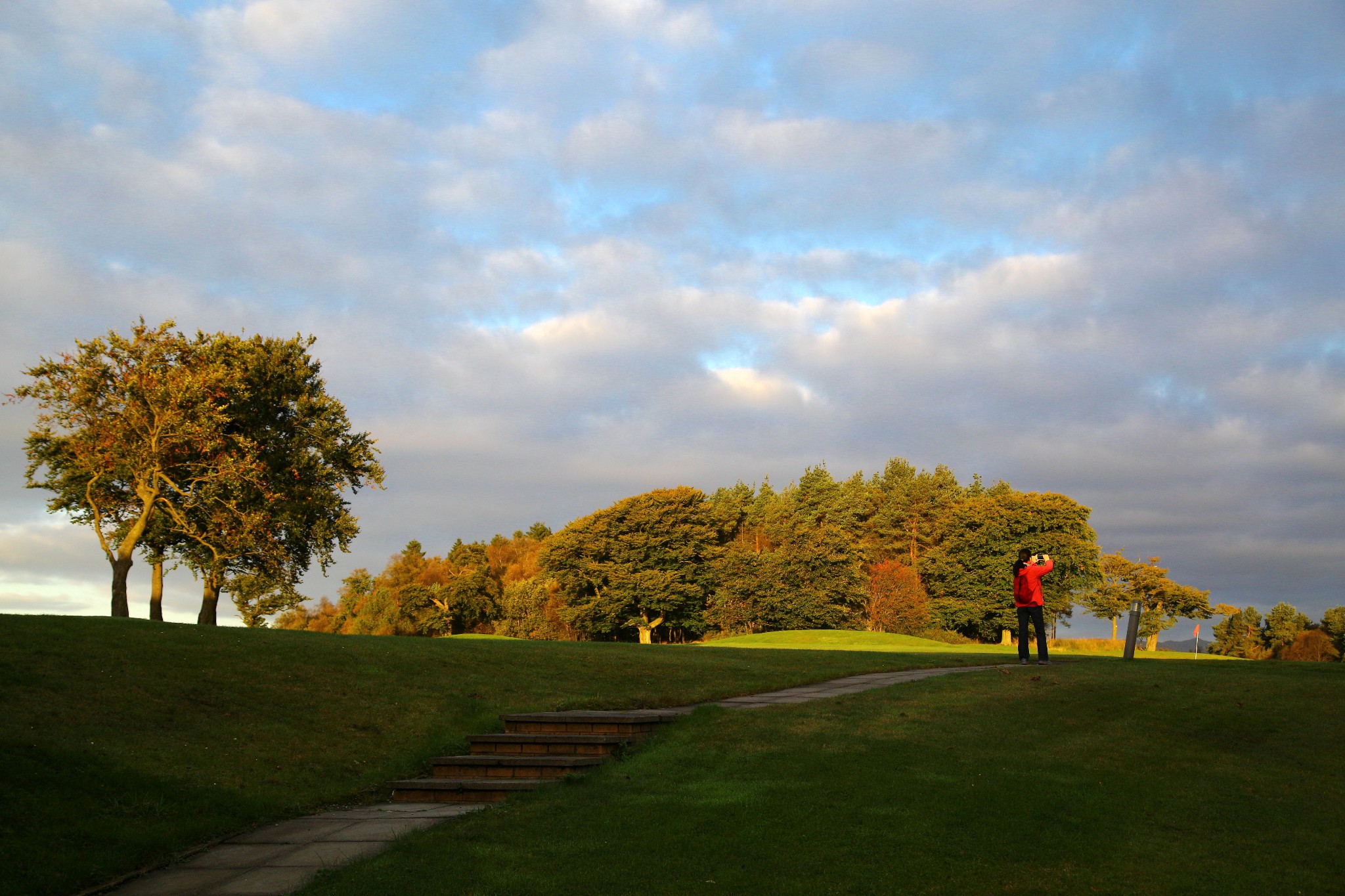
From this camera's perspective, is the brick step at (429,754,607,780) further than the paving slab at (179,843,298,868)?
Yes

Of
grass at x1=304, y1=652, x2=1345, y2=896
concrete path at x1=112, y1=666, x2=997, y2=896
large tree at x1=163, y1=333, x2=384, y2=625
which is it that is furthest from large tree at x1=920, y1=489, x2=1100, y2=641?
concrete path at x1=112, y1=666, x2=997, y2=896

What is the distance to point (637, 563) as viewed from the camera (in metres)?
72.2

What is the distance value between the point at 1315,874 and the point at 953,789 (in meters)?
2.90

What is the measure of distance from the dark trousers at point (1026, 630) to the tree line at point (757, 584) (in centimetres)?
4907

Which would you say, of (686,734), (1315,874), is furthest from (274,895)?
(1315,874)

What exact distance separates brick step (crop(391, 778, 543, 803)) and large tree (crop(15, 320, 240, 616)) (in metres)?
22.3

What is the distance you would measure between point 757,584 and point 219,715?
5856cm

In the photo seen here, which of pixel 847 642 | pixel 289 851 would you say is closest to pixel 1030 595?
pixel 289 851

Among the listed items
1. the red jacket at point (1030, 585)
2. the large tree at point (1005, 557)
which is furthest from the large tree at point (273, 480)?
the large tree at point (1005, 557)

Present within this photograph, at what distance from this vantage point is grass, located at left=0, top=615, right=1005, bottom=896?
26.5 feet

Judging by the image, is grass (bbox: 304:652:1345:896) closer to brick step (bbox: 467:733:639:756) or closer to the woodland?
brick step (bbox: 467:733:639:756)

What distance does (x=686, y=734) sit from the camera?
37.0ft

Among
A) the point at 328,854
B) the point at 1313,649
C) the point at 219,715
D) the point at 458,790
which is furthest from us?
the point at 1313,649

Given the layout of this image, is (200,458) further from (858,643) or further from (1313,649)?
(1313,649)
